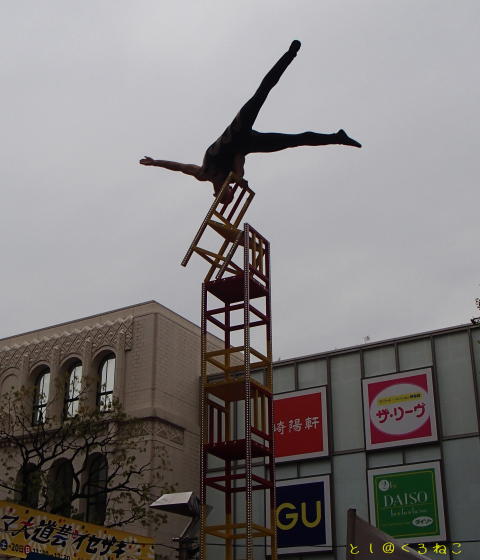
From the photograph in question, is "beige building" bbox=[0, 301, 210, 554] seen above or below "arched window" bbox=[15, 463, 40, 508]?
above

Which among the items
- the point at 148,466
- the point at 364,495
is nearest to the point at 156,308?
the point at 148,466

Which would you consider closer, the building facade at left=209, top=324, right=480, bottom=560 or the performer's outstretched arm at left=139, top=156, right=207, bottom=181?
the performer's outstretched arm at left=139, top=156, right=207, bottom=181

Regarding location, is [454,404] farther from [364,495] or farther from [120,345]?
[120,345]

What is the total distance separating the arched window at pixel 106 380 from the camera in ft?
113

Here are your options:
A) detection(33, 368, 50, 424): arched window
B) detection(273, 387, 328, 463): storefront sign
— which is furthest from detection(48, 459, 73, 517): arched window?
detection(273, 387, 328, 463): storefront sign

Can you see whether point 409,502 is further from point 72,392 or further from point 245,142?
point 72,392

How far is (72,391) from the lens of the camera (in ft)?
116

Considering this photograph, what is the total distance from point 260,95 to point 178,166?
149 inches

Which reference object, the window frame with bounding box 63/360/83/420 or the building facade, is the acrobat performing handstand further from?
the window frame with bounding box 63/360/83/420

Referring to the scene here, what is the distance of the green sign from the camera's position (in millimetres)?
27516

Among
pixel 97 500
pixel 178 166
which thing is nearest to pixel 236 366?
pixel 178 166

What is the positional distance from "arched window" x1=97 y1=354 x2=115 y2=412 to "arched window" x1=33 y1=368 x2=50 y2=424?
2.30 m

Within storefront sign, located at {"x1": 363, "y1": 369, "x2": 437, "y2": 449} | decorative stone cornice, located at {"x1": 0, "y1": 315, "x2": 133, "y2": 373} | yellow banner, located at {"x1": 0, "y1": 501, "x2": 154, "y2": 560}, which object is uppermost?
decorative stone cornice, located at {"x1": 0, "y1": 315, "x2": 133, "y2": 373}

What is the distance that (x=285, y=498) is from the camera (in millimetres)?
30359
